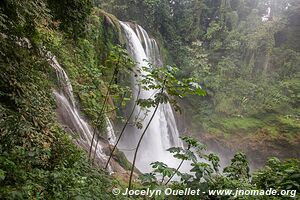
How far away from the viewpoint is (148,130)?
15180 mm

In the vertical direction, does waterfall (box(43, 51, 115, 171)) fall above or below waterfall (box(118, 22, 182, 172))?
below

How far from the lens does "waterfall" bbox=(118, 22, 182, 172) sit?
45.4 feet

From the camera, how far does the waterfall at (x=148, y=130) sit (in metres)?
13.8

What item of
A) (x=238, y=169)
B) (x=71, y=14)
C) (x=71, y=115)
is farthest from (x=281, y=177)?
(x=71, y=115)

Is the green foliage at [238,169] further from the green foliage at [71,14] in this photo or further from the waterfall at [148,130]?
the waterfall at [148,130]

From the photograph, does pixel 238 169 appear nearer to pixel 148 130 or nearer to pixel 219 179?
pixel 219 179

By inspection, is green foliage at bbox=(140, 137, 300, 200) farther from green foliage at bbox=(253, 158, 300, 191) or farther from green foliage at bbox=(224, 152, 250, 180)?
green foliage at bbox=(224, 152, 250, 180)

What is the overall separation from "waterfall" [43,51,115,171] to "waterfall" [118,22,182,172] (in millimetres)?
5197

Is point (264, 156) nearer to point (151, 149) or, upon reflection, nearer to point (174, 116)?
point (174, 116)

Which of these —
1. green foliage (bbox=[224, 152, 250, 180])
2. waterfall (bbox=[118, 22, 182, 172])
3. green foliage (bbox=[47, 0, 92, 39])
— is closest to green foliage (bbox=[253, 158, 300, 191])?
green foliage (bbox=[224, 152, 250, 180])

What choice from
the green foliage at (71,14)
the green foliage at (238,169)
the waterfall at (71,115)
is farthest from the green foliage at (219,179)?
the waterfall at (71,115)

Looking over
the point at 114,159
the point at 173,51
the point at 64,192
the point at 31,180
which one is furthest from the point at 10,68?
the point at 173,51

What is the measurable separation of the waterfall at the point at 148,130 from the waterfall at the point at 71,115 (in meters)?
5.20

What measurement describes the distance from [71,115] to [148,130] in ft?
27.3
